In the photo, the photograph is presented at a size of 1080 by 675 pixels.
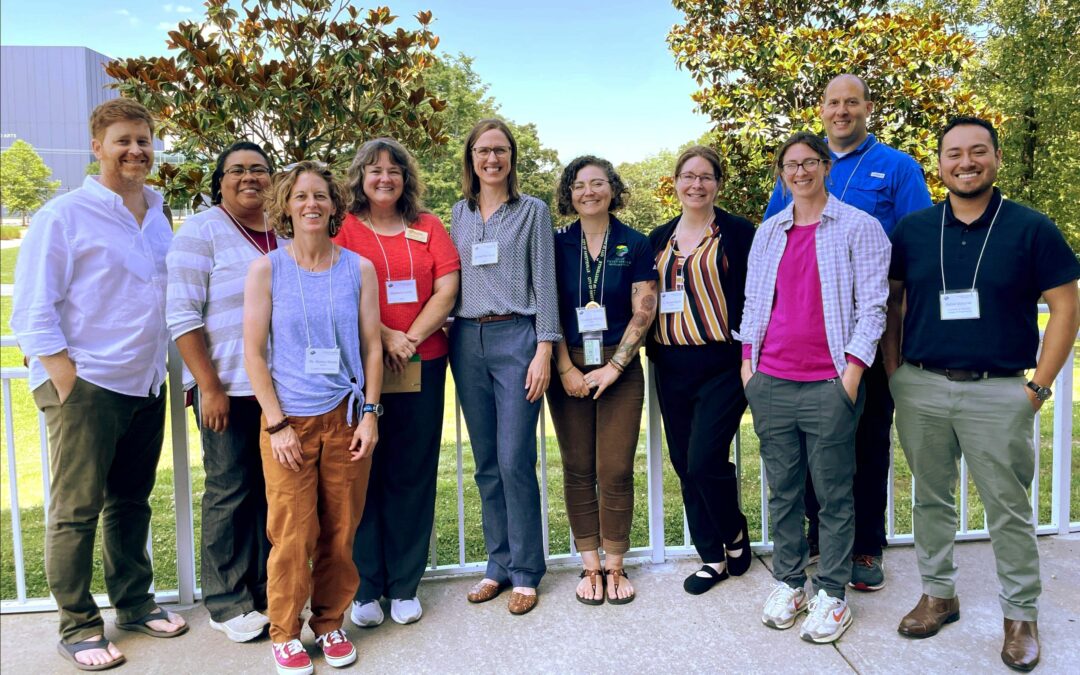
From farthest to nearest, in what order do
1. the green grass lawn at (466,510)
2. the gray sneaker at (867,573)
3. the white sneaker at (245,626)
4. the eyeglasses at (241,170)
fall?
the green grass lawn at (466,510)
the gray sneaker at (867,573)
the white sneaker at (245,626)
the eyeglasses at (241,170)

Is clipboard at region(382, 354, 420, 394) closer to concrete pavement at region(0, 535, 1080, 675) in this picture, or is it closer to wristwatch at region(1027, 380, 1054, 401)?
concrete pavement at region(0, 535, 1080, 675)

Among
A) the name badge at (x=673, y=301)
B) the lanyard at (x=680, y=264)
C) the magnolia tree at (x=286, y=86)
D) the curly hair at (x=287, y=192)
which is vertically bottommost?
the name badge at (x=673, y=301)

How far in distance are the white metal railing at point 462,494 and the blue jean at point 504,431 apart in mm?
227

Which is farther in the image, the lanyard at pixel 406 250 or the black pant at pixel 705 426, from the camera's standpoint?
the black pant at pixel 705 426

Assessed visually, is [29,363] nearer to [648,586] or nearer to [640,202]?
[648,586]

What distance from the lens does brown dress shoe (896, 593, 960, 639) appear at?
9.14ft

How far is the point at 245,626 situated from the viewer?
9.30 feet

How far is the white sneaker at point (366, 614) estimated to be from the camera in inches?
116

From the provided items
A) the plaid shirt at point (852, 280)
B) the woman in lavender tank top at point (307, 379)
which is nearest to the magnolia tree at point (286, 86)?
the woman in lavender tank top at point (307, 379)

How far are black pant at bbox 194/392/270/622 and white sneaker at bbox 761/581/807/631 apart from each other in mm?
2066

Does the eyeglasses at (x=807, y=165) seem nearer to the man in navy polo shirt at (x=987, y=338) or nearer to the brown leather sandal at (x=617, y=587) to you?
the man in navy polo shirt at (x=987, y=338)

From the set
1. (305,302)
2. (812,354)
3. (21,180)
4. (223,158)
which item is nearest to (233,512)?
(305,302)

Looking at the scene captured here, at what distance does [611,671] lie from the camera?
2617 millimetres

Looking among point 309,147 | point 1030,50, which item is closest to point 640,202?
point 1030,50
